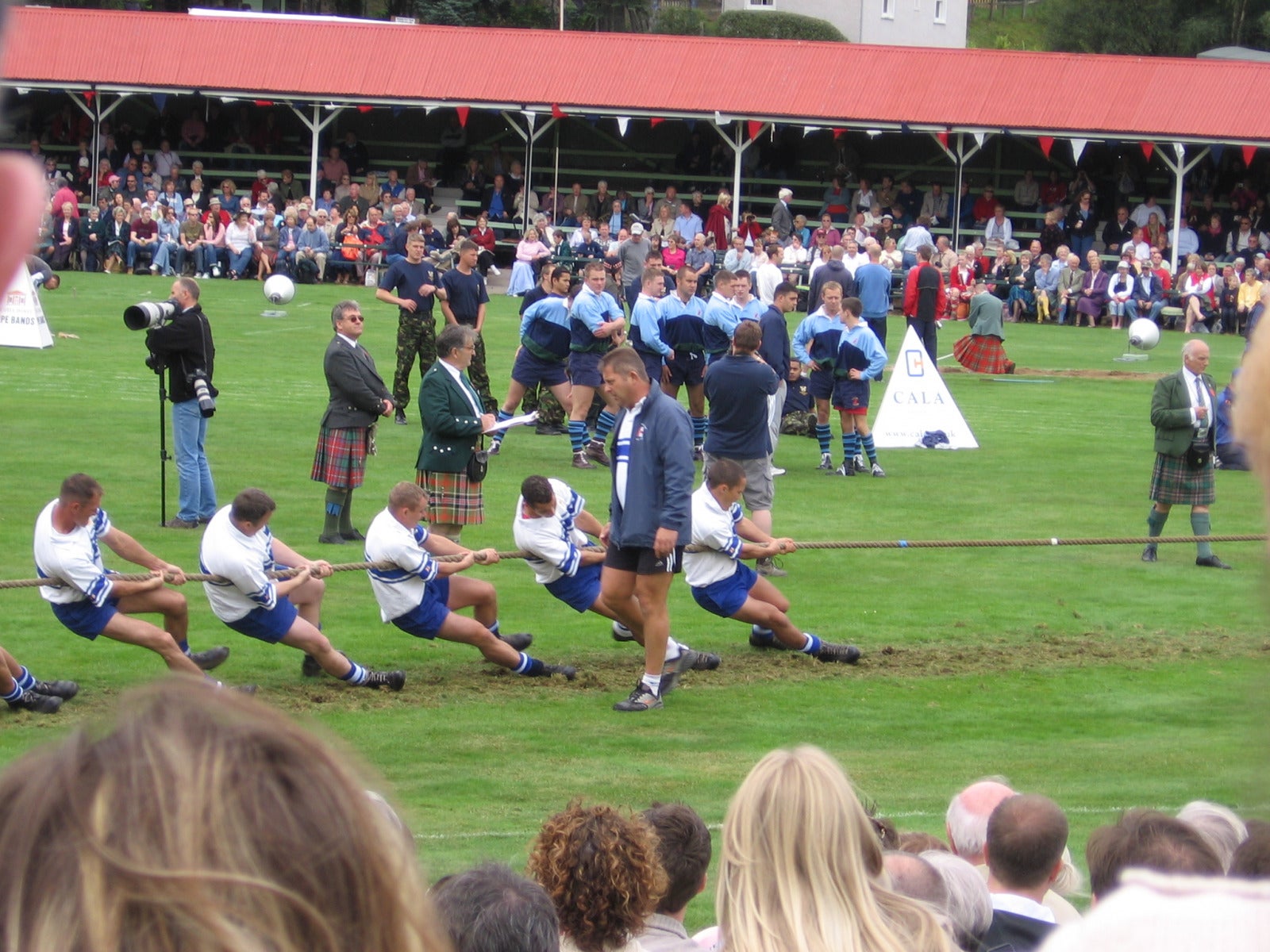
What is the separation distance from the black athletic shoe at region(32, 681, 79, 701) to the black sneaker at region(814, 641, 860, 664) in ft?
14.3

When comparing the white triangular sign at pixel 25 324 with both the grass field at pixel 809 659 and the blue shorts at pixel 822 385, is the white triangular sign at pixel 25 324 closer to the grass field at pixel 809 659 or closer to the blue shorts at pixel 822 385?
the grass field at pixel 809 659

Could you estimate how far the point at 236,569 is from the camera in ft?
28.7

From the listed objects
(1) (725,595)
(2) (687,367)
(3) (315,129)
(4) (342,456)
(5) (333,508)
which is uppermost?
(3) (315,129)

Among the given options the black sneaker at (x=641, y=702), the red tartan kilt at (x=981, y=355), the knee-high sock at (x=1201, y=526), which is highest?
the red tartan kilt at (x=981, y=355)

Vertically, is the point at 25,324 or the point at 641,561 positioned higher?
the point at 25,324

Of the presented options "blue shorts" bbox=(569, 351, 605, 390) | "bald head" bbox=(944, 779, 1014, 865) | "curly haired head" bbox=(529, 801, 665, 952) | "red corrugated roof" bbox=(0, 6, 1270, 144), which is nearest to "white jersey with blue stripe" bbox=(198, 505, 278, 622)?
"bald head" bbox=(944, 779, 1014, 865)

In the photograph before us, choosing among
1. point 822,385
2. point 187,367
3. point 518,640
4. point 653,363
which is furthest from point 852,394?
point 518,640

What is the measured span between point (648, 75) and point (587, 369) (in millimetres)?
22549

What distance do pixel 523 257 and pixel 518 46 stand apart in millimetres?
8280

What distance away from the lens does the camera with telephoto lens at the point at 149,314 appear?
12.0 m

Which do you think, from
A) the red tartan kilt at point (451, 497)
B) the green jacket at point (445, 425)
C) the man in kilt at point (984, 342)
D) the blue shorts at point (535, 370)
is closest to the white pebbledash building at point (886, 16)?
the man in kilt at point (984, 342)

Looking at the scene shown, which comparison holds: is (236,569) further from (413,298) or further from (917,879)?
(413,298)

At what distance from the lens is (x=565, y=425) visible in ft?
60.1

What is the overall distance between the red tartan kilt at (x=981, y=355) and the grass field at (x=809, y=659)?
5.07 m
